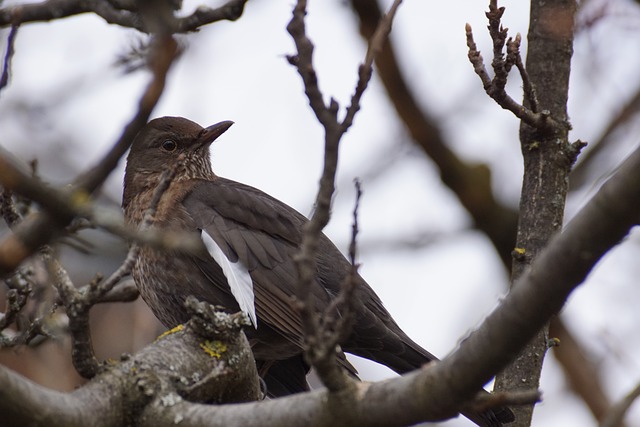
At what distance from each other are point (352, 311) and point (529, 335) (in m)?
0.57

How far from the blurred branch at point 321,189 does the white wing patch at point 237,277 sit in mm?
2503

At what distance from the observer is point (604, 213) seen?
2486mm

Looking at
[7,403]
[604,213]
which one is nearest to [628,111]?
[604,213]

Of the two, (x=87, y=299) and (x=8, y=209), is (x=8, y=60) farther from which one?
(x=8, y=209)

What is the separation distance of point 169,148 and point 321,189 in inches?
176

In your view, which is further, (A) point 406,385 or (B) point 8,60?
(B) point 8,60

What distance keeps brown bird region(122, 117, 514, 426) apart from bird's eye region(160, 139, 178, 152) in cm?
60

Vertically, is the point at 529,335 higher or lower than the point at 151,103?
higher

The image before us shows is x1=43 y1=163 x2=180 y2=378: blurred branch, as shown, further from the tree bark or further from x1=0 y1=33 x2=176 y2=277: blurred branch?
the tree bark

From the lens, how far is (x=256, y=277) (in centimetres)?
585

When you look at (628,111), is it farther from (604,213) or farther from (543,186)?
(604,213)

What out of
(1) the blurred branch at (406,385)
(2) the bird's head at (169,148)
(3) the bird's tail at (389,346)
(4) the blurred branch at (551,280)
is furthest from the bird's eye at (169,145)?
(4) the blurred branch at (551,280)

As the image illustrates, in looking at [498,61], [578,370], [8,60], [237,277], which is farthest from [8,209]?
[578,370]

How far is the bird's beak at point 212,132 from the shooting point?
7.07 m
